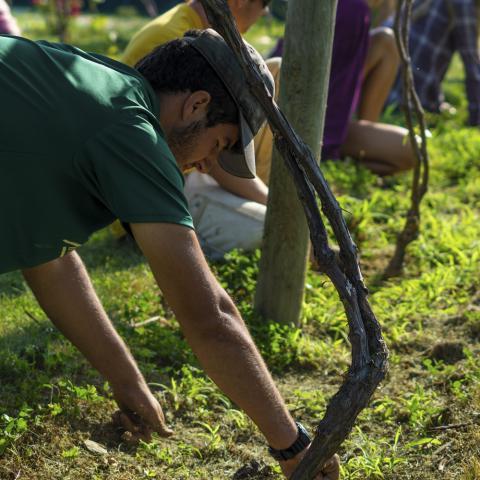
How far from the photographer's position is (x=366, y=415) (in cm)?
299

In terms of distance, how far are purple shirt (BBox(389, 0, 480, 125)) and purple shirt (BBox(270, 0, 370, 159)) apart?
1.48 metres

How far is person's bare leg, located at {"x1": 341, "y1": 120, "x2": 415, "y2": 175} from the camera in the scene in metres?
5.27

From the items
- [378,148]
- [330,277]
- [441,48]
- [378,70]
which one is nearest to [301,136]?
[330,277]

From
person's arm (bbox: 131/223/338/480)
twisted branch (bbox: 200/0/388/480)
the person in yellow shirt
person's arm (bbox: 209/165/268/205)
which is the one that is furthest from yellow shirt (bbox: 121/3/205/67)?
person's arm (bbox: 131/223/338/480)

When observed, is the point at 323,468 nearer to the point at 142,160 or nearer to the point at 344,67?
the point at 142,160

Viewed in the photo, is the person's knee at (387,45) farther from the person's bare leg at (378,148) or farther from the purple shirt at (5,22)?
the purple shirt at (5,22)

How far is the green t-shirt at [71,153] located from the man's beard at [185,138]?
12 cm

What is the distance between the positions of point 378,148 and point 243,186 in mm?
1455

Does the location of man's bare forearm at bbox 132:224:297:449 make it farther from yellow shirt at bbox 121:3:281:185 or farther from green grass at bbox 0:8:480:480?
yellow shirt at bbox 121:3:281:185

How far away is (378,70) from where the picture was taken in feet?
18.7

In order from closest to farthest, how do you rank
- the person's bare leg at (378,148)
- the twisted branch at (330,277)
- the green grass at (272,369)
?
the twisted branch at (330,277) → the green grass at (272,369) → the person's bare leg at (378,148)

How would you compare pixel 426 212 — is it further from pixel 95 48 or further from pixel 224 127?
pixel 95 48

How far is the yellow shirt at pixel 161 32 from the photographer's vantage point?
3.96 m

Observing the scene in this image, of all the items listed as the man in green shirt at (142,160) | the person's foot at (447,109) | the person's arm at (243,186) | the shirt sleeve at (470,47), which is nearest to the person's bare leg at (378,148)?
the person's arm at (243,186)
